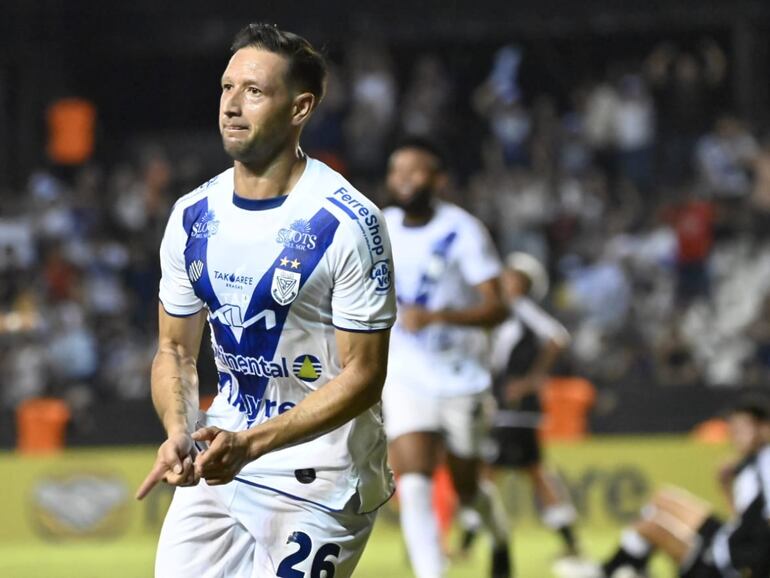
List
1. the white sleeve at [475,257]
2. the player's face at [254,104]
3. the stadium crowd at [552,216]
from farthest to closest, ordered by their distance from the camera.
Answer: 1. the stadium crowd at [552,216]
2. the white sleeve at [475,257]
3. the player's face at [254,104]

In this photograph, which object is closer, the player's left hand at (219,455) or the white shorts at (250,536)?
the player's left hand at (219,455)

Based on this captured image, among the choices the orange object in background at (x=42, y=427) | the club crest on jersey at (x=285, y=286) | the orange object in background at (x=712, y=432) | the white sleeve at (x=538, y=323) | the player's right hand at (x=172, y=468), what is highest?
the club crest on jersey at (x=285, y=286)

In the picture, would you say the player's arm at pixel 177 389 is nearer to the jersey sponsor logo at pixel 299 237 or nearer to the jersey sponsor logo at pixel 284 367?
the jersey sponsor logo at pixel 284 367

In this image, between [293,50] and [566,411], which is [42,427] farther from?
[293,50]

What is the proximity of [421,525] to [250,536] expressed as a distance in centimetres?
390

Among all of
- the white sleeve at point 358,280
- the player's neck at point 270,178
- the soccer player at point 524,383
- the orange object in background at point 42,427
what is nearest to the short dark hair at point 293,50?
the player's neck at point 270,178

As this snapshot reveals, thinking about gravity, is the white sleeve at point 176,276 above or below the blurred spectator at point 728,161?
above

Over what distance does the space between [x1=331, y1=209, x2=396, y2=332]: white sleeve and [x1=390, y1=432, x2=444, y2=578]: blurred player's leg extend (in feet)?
13.5

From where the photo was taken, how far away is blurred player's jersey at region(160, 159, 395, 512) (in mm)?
4574

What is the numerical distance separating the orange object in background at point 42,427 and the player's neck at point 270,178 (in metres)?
10.7

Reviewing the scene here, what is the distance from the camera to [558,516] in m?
11.7

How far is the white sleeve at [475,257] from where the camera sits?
895 cm

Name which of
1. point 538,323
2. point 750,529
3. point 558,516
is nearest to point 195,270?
point 750,529

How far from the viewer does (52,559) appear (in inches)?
497
